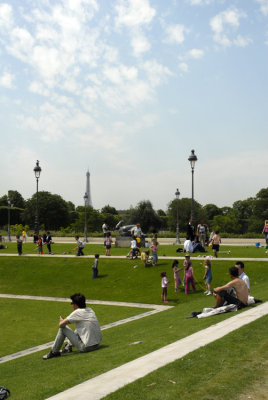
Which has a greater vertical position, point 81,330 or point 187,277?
point 81,330

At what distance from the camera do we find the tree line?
8235cm

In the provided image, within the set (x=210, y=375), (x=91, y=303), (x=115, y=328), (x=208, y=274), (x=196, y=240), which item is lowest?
(x=91, y=303)

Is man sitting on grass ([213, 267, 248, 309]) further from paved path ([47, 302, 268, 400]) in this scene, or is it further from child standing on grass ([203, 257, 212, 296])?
child standing on grass ([203, 257, 212, 296])

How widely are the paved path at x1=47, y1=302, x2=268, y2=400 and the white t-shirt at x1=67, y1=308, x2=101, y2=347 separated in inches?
75.1

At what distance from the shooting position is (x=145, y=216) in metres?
85.9

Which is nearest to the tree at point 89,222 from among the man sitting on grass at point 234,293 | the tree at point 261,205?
the tree at point 261,205

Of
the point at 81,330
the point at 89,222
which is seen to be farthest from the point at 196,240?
the point at 89,222

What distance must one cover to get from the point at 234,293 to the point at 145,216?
243ft

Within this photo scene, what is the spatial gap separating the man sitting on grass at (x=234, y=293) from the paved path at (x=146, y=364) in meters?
1.42

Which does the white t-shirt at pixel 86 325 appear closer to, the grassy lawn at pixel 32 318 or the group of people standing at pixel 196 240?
the grassy lawn at pixel 32 318

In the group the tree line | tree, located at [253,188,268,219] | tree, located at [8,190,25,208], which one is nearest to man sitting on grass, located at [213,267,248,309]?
the tree line

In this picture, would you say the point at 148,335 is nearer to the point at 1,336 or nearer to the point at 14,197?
the point at 1,336

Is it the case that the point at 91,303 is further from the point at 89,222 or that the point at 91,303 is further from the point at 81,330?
the point at 89,222

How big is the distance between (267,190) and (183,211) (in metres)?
18.0
